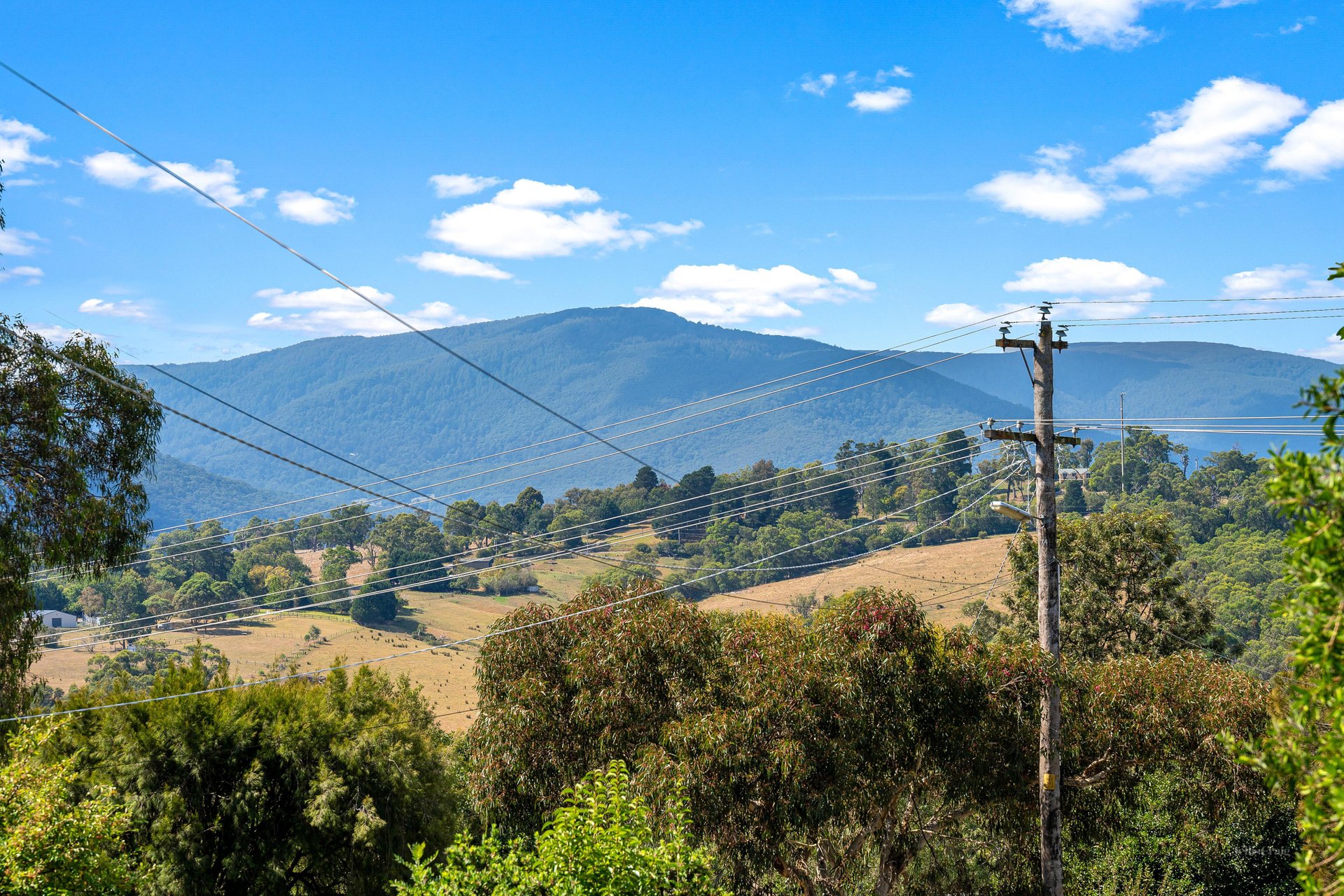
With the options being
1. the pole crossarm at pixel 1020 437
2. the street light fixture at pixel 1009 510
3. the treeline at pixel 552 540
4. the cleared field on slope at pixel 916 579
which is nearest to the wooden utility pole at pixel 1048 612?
the pole crossarm at pixel 1020 437

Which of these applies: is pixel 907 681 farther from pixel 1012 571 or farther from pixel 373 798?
→ pixel 1012 571

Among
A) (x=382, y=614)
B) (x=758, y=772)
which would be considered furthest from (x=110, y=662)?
(x=758, y=772)

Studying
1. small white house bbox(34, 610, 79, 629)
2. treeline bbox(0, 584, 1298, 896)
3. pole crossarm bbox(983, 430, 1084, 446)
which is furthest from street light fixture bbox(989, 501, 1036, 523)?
small white house bbox(34, 610, 79, 629)

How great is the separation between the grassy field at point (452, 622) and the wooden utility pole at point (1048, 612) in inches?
1792

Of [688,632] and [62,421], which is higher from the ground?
[62,421]

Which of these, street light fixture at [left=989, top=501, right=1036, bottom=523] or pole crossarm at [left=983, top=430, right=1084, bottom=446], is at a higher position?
pole crossarm at [left=983, top=430, right=1084, bottom=446]

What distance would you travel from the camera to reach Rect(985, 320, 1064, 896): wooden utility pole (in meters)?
13.5

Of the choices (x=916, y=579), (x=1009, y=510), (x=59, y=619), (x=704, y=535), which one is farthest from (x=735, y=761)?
(x=704, y=535)

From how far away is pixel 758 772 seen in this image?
1299 centimetres

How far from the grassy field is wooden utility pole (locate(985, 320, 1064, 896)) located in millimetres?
45509

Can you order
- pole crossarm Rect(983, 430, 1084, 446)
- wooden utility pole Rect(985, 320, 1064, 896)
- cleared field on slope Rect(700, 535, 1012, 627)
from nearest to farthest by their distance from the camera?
pole crossarm Rect(983, 430, 1084, 446) < wooden utility pole Rect(985, 320, 1064, 896) < cleared field on slope Rect(700, 535, 1012, 627)

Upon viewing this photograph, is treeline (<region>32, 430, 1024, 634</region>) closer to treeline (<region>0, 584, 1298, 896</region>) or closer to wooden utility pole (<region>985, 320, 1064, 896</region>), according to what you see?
treeline (<region>0, 584, 1298, 896</region>)

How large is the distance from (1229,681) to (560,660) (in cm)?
1048

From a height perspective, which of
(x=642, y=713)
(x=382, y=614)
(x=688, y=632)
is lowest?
(x=382, y=614)
